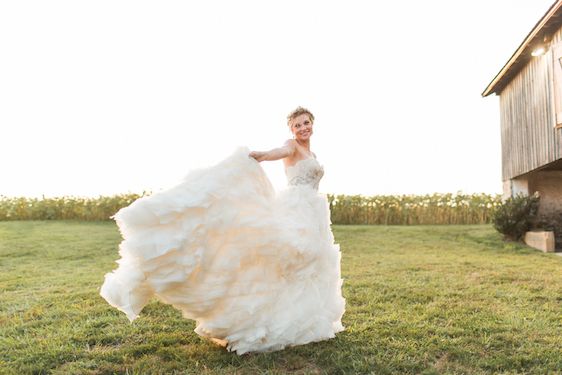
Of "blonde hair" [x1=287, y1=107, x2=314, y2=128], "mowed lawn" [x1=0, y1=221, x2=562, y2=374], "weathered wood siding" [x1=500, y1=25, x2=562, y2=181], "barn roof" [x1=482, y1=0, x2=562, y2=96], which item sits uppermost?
"barn roof" [x1=482, y1=0, x2=562, y2=96]

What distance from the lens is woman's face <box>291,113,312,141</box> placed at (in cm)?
506

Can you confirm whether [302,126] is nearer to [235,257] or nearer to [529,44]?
[235,257]

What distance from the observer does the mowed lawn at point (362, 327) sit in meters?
4.48

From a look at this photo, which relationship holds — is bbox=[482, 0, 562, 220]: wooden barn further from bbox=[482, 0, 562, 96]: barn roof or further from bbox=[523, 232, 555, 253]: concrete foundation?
bbox=[523, 232, 555, 253]: concrete foundation

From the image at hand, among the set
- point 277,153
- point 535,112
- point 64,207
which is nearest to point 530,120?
point 535,112

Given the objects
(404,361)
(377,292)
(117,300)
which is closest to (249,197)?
(117,300)

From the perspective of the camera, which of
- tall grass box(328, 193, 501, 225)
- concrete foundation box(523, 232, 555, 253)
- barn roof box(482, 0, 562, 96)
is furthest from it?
tall grass box(328, 193, 501, 225)

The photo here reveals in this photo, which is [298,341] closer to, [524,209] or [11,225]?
[524,209]

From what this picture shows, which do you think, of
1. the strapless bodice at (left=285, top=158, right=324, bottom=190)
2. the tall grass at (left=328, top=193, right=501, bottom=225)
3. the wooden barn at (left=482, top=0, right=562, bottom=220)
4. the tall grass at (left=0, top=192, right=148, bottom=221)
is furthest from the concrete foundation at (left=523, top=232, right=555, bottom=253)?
the tall grass at (left=0, top=192, right=148, bottom=221)

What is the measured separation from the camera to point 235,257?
437cm

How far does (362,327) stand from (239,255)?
6.31 ft

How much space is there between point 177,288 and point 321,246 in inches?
53.5

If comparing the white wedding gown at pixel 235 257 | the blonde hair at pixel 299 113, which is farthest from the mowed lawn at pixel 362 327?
the blonde hair at pixel 299 113

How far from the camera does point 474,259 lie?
11.8 meters
